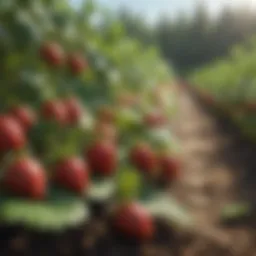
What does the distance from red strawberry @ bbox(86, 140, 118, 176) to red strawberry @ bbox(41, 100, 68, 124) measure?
16 cm

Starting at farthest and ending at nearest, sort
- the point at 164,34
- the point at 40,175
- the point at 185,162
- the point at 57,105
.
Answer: the point at 164,34, the point at 185,162, the point at 57,105, the point at 40,175

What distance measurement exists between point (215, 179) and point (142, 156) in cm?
173

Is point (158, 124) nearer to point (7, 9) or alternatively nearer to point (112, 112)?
point (112, 112)

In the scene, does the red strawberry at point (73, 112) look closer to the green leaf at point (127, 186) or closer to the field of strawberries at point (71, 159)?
the field of strawberries at point (71, 159)

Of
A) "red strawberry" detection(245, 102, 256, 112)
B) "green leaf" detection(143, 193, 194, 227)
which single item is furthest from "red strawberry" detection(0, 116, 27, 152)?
"red strawberry" detection(245, 102, 256, 112)

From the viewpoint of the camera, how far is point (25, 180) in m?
2.02

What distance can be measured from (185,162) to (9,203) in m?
3.15

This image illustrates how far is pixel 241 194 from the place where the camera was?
4.08 m

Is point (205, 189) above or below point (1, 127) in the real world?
above

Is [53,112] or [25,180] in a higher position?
[53,112]

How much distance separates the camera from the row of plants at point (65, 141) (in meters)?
2.08

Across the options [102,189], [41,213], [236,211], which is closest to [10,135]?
[41,213]

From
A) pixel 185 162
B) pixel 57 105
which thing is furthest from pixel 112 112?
pixel 185 162

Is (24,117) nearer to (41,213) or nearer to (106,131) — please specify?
(41,213)
